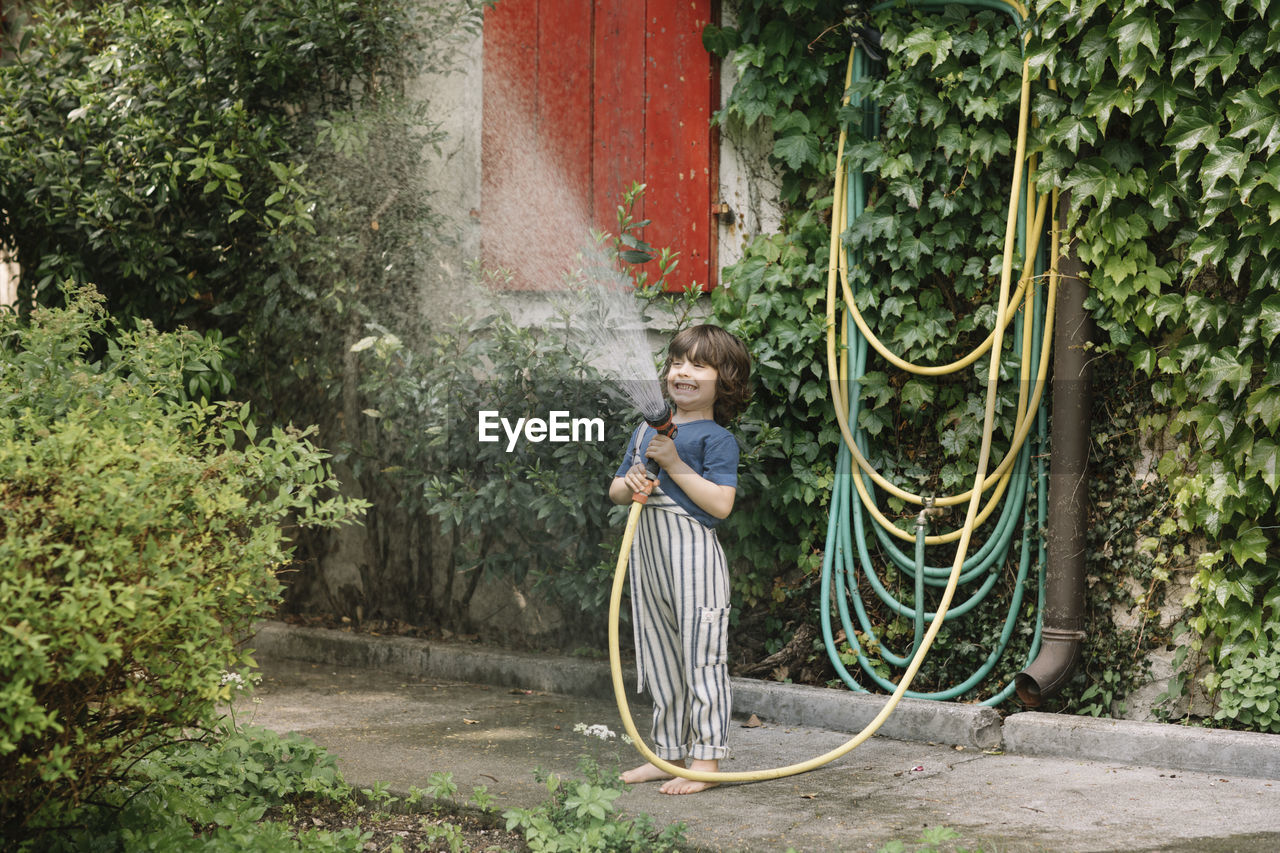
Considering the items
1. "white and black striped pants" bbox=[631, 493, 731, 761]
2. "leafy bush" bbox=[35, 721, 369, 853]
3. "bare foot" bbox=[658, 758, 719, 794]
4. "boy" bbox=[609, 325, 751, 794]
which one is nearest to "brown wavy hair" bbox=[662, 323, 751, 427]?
"boy" bbox=[609, 325, 751, 794]

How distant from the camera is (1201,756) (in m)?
3.48

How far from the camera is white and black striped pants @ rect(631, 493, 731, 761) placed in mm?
3389

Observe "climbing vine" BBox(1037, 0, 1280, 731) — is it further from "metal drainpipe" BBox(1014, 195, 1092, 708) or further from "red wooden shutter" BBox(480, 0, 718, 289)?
"red wooden shutter" BBox(480, 0, 718, 289)

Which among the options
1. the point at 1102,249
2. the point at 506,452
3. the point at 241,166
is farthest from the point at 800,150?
the point at 241,166

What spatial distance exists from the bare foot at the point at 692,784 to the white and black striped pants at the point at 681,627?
2cm

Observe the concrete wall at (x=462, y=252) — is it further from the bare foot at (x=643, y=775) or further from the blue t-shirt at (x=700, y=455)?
the blue t-shirt at (x=700, y=455)

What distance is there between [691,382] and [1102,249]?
56.5 inches

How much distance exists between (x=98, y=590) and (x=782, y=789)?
2023 mm

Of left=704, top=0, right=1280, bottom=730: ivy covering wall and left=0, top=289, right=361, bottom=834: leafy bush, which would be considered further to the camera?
left=704, top=0, right=1280, bottom=730: ivy covering wall

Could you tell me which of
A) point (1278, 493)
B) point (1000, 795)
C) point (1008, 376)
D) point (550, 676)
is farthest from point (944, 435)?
point (550, 676)

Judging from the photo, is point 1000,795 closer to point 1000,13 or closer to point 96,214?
point 1000,13

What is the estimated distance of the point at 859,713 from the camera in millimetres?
4090

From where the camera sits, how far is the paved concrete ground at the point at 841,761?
9.64 ft

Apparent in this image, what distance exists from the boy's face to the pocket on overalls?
2.00 ft
